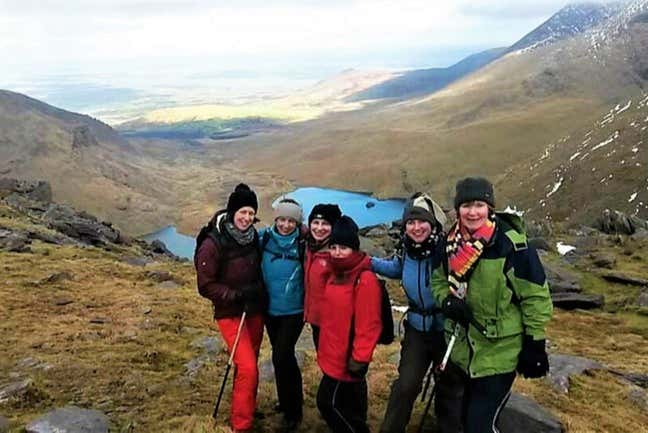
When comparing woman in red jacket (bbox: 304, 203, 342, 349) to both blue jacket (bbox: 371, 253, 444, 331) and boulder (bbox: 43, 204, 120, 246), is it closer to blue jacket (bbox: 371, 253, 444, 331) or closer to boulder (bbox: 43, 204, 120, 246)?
blue jacket (bbox: 371, 253, 444, 331)

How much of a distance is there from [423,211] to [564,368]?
984cm

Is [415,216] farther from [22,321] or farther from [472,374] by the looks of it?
[22,321]

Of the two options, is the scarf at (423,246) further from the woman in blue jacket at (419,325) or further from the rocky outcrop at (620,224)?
the rocky outcrop at (620,224)

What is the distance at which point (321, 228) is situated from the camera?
10289 millimetres

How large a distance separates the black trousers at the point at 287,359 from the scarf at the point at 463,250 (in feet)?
11.5

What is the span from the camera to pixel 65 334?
63.7ft

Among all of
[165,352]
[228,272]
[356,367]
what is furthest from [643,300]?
[228,272]

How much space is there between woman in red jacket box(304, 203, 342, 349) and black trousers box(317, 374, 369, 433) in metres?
1.10

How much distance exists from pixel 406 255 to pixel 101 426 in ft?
21.9

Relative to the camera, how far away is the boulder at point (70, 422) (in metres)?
10.9

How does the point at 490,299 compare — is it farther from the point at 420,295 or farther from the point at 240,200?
the point at 240,200

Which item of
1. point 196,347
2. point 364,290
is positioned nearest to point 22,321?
point 196,347

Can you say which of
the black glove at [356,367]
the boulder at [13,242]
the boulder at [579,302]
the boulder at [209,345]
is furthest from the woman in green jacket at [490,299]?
the boulder at [13,242]

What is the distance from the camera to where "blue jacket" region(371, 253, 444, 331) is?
31.3ft
